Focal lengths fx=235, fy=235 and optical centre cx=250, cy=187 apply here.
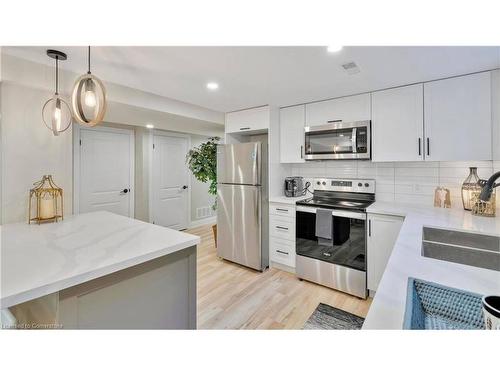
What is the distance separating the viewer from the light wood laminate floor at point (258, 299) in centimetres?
200

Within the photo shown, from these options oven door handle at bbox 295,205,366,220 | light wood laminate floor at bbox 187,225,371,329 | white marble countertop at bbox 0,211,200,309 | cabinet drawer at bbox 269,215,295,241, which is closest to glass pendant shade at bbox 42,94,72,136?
white marble countertop at bbox 0,211,200,309

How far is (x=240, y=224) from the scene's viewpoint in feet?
10.2

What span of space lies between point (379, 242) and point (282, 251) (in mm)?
1106

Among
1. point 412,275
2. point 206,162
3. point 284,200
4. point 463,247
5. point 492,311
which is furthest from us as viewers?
point 206,162

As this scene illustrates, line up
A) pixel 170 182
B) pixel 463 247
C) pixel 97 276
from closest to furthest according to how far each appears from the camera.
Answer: pixel 97 276 < pixel 463 247 < pixel 170 182

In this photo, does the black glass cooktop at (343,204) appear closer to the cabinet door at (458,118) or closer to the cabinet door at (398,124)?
the cabinet door at (398,124)

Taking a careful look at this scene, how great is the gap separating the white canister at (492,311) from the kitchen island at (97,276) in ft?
3.97

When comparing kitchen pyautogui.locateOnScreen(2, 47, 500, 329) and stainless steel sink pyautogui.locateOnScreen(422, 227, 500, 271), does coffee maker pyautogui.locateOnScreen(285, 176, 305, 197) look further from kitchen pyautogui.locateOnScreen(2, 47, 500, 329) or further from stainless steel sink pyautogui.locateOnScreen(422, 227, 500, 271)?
stainless steel sink pyautogui.locateOnScreen(422, 227, 500, 271)

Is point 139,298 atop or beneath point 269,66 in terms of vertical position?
beneath

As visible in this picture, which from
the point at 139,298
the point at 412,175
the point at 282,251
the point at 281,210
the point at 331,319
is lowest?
the point at 331,319

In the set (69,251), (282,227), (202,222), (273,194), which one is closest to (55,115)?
(69,251)

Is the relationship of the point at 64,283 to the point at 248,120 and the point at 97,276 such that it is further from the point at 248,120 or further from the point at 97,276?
the point at 248,120

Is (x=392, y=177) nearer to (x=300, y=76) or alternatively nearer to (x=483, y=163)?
(x=483, y=163)
